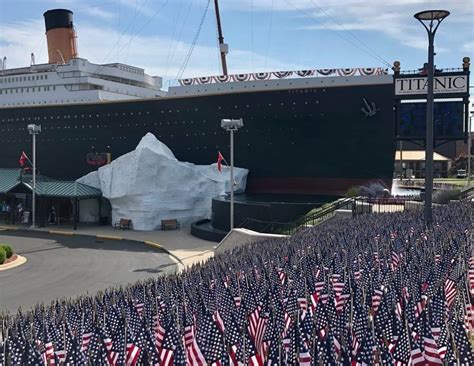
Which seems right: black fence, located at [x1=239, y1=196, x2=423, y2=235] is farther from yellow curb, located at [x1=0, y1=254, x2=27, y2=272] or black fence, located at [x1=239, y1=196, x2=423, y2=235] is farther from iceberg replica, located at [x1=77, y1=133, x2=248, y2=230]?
yellow curb, located at [x1=0, y1=254, x2=27, y2=272]

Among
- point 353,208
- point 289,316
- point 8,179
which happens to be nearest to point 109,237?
point 8,179

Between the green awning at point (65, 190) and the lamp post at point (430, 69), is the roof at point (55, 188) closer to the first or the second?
the green awning at point (65, 190)

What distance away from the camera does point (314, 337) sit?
16.5ft

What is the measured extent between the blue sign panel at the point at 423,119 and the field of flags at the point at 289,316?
560cm

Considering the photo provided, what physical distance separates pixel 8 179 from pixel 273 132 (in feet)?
57.1

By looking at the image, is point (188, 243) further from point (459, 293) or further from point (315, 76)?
point (459, 293)

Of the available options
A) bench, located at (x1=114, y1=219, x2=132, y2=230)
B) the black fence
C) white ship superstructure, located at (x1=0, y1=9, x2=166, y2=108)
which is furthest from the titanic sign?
white ship superstructure, located at (x1=0, y1=9, x2=166, y2=108)

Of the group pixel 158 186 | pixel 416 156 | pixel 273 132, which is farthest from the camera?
pixel 416 156

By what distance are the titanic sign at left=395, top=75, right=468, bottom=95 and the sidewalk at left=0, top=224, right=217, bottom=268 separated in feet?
30.5

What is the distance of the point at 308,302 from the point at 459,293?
6.73 feet

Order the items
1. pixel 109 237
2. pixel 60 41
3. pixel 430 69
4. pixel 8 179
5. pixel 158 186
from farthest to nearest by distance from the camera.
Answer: pixel 60 41 → pixel 8 179 → pixel 158 186 → pixel 109 237 → pixel 430 69

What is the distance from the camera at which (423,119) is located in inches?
602

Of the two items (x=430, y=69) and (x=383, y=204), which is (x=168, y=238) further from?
(x=430, y=69)

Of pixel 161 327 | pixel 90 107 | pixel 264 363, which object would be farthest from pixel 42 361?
pixel 90 107
